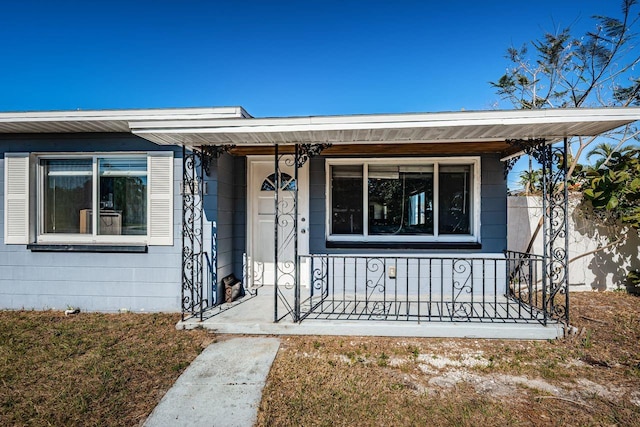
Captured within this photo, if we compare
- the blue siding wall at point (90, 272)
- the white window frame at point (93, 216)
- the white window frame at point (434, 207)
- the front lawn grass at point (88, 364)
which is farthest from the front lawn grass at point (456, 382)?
the white window frame at point (93, 216)

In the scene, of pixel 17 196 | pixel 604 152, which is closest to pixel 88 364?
pixel 17 196

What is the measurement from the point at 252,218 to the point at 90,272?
2.46 meters

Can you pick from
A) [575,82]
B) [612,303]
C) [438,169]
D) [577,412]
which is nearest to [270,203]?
[438,169]

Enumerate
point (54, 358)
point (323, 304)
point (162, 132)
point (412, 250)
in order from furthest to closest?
1. point (412, 250)
2. point (323, 304)
3. point (162, 132)
4. point (54, 358)

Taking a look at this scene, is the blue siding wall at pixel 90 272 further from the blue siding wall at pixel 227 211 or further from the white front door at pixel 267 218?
the white front door at pixel 267 218

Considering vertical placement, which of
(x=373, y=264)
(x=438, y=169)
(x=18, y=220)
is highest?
(x=438, y=169)

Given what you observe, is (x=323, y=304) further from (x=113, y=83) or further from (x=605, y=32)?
(x=113, y=83)

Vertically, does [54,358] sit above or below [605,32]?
below

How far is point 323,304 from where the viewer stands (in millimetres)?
4992

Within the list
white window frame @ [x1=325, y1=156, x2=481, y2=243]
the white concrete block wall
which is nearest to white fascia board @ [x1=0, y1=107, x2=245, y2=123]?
white window frame @ [x1=325, y1=156, x2=481, y2=243]

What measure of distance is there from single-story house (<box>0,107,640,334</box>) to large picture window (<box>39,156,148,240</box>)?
0.06 ft

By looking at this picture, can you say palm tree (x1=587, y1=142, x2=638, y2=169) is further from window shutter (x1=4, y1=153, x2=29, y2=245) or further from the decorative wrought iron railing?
window shutter (x1=4, y1=153, x2=29, y2=245)

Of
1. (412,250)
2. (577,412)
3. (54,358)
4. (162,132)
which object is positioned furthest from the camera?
(412,250)

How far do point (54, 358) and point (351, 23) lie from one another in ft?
25.8
